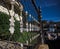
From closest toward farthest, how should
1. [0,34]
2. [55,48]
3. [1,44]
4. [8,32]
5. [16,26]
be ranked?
[1,44] → [55,48] → [0,34] → [8,32] → [16,26]

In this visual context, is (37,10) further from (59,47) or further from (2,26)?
(2,26)

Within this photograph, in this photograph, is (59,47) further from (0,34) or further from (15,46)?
(0,34)

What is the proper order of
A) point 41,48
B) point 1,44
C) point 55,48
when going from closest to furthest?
point 1,44
point 41,48
point 55,48

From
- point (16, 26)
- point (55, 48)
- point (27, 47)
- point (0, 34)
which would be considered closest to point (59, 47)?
point (55, 48)

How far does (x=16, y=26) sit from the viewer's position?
1781cm

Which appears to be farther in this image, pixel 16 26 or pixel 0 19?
pixel 16 26

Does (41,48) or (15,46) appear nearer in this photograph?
(15,46)

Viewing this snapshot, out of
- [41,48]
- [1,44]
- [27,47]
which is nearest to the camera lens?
[1,44]

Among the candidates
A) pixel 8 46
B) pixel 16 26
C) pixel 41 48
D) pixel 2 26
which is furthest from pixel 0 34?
pixel 8 46

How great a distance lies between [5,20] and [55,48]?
692 centimetres

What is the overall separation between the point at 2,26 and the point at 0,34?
0.97 metres

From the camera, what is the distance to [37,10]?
491cm

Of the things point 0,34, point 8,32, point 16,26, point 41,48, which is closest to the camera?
point 41,48

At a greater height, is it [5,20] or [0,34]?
[5,20]
